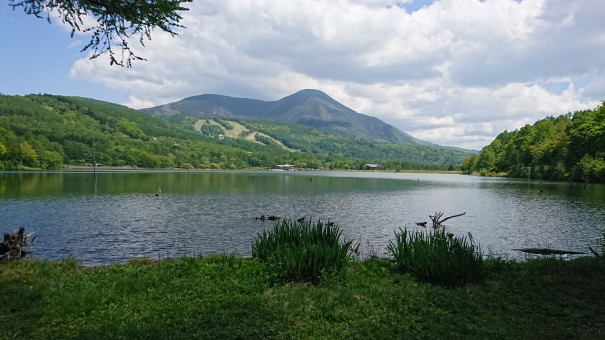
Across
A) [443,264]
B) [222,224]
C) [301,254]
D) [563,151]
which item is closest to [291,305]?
[301,254]

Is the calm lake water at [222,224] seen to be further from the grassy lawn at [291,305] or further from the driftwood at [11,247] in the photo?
the grassy lawn at [291,305]

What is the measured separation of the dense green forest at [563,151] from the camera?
89.1m

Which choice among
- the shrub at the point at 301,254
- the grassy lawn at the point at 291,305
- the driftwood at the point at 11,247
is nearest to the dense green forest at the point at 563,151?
the grassy lawn at the point at 291,305

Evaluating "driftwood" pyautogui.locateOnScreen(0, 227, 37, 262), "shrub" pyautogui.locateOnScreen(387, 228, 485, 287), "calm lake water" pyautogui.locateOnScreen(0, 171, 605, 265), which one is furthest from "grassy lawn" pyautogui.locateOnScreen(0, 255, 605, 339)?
"calm lake water" pyautogui.locateOnScreen(0, 171, 605, 265)

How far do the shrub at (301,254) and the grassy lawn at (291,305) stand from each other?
0.59m

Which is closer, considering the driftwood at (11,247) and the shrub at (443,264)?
the shrub at (443,264)

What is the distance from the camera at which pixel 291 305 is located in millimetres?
9859

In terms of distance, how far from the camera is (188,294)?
10.8m

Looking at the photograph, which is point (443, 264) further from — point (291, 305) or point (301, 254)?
point (291, 305)

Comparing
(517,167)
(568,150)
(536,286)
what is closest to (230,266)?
(536,286)

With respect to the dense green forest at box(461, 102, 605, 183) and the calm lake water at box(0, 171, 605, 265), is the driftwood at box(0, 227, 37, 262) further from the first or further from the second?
the dense green forest at box(461, 102, 605, 183)

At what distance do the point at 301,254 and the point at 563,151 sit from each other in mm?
133528

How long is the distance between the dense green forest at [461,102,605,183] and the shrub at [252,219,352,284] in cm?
8926

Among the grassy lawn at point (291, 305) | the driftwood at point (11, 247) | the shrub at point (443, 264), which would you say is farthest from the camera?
the driftwood at point (11, 247)
